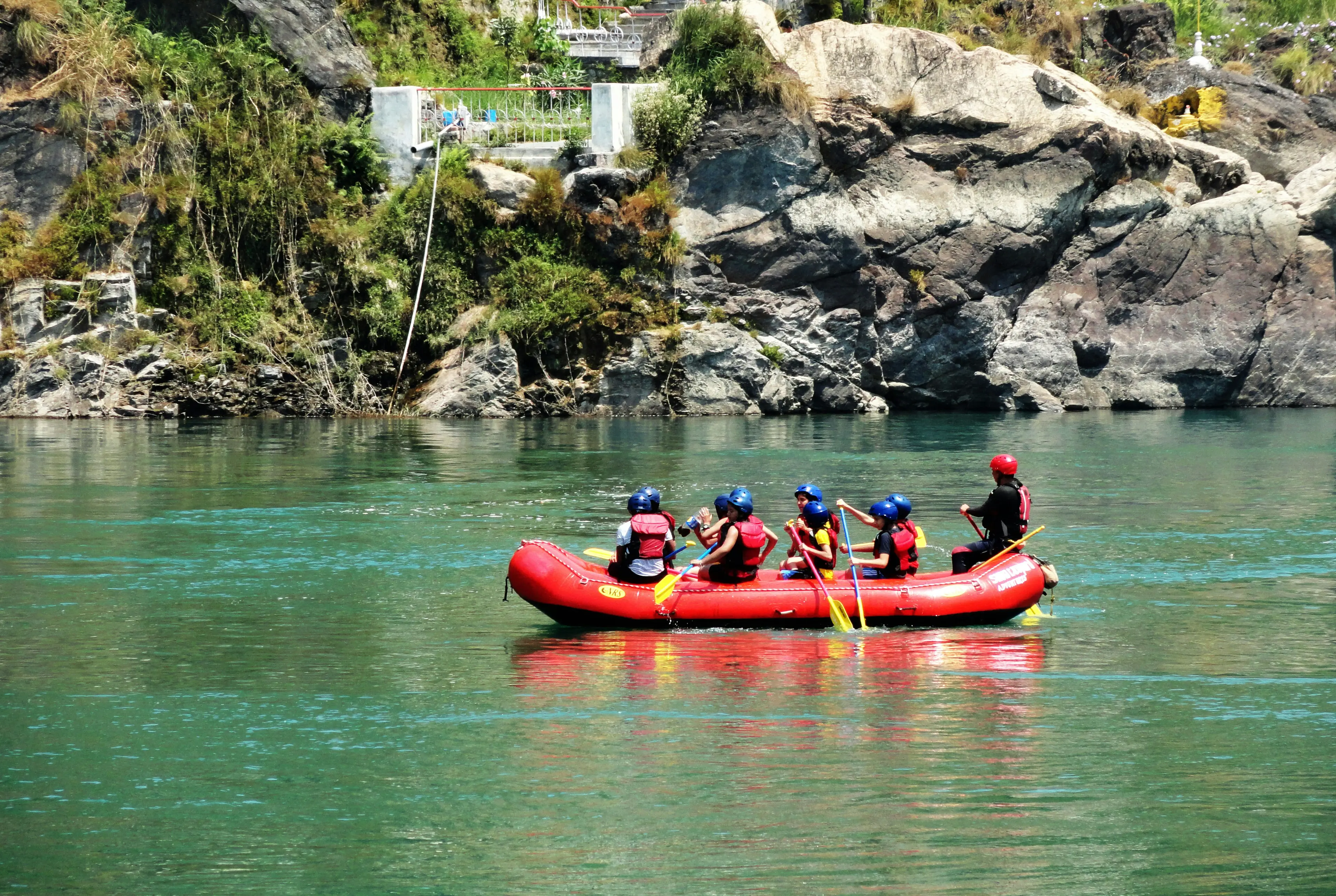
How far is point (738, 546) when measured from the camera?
13695 mm

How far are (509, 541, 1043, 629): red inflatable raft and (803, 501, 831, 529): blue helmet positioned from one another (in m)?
0.60

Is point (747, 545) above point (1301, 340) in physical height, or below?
below

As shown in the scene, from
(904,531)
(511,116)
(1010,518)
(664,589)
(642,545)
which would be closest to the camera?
(664,589)

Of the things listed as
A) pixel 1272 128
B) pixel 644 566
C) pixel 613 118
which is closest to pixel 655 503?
pixel 644 566

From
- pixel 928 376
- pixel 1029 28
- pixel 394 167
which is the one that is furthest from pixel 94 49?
pixel 1029 28

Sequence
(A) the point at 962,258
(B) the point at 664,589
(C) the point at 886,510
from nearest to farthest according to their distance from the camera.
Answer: (B) the point at 664,589 → (C) the point at 886,510 → (A) the point at 962,258

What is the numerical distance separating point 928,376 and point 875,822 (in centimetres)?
3399

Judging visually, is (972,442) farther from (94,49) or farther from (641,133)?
(94,49)

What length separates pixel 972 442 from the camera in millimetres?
31500

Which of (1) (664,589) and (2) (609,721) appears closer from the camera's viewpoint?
(2) (609,721)

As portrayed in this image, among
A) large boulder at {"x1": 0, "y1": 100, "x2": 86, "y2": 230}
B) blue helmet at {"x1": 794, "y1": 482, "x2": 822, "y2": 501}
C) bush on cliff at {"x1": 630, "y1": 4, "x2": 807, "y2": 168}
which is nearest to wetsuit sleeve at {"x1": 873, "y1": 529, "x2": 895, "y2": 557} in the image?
blue helmet at {"x1": 794, "y1": 482, "x2": 822, "y2": 501}

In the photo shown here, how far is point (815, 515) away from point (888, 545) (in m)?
0.74

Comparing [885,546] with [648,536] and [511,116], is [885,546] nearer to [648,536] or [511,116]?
[648,536]

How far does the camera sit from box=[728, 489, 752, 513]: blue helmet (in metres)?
13.6
